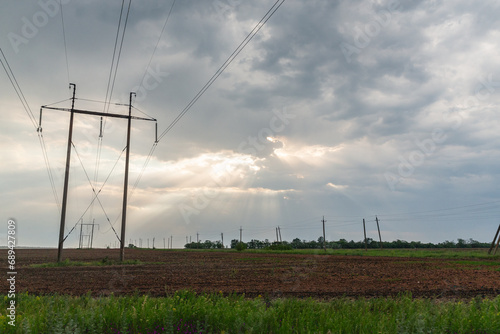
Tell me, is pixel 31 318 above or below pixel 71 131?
below

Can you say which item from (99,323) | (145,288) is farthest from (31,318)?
(145,288)

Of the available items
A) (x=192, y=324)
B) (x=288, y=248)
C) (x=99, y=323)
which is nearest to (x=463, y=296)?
(x=192, y=324)

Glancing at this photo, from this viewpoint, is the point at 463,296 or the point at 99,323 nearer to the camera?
the point at 99,323

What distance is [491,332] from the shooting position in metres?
6.77

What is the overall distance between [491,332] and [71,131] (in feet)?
101

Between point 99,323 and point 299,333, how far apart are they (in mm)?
3567

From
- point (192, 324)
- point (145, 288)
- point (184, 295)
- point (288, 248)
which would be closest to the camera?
point (192, 324)

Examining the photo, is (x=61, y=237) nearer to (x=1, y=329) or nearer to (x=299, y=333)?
(x=1, y=329)

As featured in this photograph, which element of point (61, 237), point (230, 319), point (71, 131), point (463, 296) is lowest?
point (463, 296)

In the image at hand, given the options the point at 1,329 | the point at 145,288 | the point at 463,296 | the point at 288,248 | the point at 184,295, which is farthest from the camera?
the point at 288,248

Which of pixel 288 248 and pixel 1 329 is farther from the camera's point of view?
pixel 288 248

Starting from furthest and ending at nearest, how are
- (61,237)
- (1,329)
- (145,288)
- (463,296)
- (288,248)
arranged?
(288,248)
(61,237)
(145,288)
(463,296)
(1,329)

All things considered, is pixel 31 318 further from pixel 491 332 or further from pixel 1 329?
pixel 491 332

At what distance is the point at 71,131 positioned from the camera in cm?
2978
